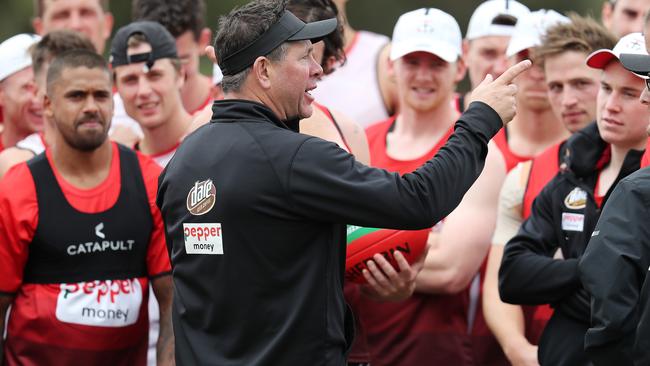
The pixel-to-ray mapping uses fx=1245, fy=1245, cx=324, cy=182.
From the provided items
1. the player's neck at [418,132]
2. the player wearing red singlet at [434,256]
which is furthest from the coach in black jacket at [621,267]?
the player's neck at [418,132]

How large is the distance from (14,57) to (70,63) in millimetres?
A: 1385

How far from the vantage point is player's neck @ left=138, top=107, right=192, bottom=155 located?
6887 mm

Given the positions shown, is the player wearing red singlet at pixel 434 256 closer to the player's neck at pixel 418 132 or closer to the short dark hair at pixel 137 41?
the player's neck at pixel 418 132

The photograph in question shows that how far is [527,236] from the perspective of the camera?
5.40m

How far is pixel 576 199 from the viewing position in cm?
530

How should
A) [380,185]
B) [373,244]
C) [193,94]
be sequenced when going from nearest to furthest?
[380,185], [373,244], [193,94]

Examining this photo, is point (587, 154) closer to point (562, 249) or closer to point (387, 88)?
point (562, 249)

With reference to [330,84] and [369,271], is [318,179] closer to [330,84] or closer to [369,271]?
[369,271]

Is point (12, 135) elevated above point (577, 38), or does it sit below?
below

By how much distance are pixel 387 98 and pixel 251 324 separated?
340 centimetres

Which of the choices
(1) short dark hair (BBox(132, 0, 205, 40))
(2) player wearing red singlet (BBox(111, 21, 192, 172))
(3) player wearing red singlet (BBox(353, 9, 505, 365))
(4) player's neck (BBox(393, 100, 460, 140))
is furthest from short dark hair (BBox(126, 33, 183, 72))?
(4) player's neck (BBox(393, 100, 460, 140))

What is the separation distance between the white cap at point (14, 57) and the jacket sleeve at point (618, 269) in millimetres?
4072

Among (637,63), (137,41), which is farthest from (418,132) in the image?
(637,63)

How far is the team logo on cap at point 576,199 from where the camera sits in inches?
207
